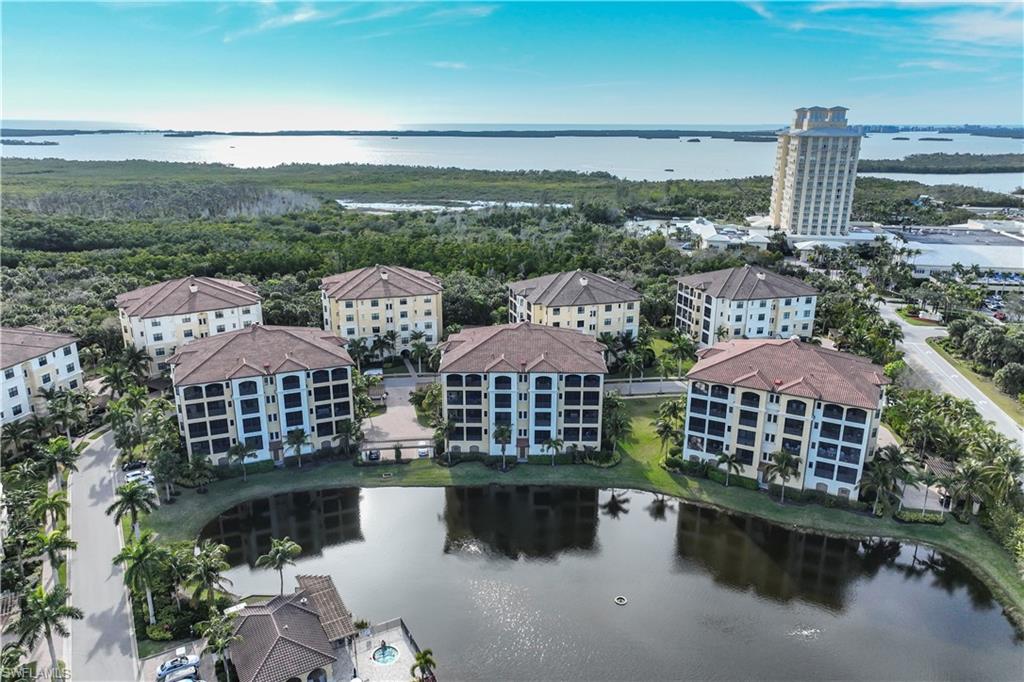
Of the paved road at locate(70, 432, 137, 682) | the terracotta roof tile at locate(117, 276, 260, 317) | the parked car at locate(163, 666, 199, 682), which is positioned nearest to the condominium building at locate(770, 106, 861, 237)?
the terracotta roof tile at locate(117, 276, 260, 317)

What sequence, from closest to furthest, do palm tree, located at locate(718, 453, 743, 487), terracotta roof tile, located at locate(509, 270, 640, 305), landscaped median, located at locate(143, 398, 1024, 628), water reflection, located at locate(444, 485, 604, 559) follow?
landscaped median, located at locate(143, 398, 1024, 628), water reflection, located at locate(444, 485, 604, 559), palm tree, located at locate(718, 453, 743, 487), terracotta roof tile, located at locate(509, 270, 640, 305)

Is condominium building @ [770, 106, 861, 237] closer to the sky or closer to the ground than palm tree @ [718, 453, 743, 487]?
closer to the sky

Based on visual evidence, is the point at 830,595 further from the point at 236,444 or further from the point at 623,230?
the point at 623,230

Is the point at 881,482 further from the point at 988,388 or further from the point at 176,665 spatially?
the point at 176,665

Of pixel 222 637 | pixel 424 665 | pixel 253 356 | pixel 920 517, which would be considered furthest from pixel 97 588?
pixel 920 517

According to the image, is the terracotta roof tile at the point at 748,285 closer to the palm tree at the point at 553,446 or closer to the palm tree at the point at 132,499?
the palm tree at the point at 553,446

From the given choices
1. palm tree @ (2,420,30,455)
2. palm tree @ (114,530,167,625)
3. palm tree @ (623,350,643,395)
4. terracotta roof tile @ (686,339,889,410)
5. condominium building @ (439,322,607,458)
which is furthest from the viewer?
palm tree @ (623,350,643,395)

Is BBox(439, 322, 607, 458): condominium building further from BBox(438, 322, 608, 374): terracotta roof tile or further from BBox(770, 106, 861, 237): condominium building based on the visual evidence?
BBox(770, 106, 861, 237): condominium building
